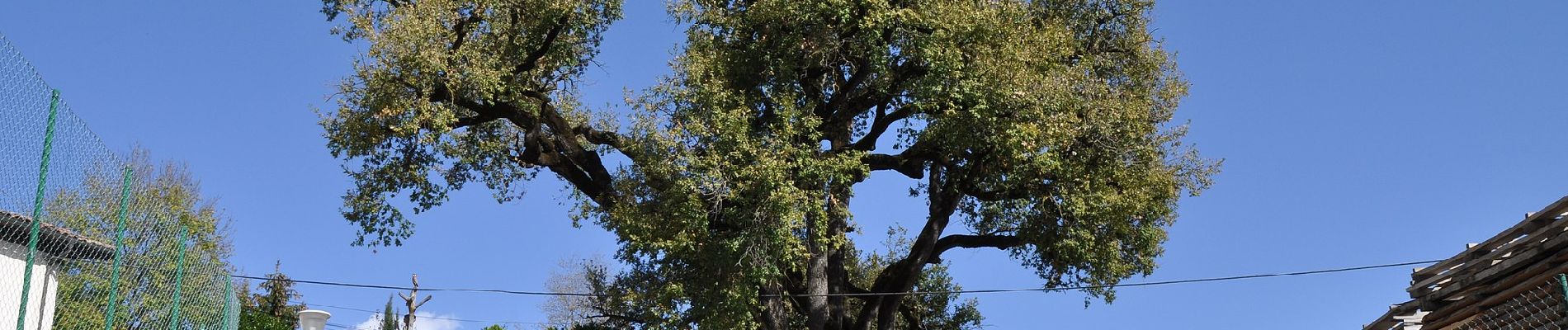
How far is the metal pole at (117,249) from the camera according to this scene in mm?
10117

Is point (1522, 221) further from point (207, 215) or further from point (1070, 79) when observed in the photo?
point (207, 215)

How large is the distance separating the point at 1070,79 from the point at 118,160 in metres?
13.1

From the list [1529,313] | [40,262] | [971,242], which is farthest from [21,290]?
[971,242]

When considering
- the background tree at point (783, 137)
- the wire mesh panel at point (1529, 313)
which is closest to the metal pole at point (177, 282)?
the background tree at point (783, 137)

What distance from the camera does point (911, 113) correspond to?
68.1 ft

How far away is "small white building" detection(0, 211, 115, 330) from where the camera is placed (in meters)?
10.6

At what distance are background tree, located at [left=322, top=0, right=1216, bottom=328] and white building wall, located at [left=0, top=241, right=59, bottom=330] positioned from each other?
6582 mm

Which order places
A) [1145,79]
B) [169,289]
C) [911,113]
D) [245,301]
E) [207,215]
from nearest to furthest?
[169,289] → [911,113] → [1145,79] → [207,215] → [245,301]

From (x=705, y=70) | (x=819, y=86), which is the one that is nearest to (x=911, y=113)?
(x=819, y=86)

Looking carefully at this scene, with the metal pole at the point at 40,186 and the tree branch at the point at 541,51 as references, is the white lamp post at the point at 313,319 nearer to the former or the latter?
the metal pole at the point at 40,186

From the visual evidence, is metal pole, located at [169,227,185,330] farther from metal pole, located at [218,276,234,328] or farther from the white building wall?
metal pole, located at [218,276,234,328]

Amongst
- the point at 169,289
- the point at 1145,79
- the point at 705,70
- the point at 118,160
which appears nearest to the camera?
the point at 118,160

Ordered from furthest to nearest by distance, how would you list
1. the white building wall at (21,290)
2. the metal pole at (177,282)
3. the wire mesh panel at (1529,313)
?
the metal pole at (177,282), the white building wall at (21,290), the wire mesh panel at (1529,313)

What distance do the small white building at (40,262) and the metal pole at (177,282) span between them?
19.7 inches
